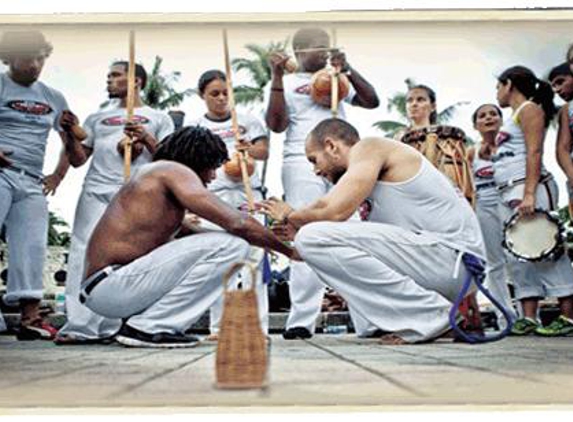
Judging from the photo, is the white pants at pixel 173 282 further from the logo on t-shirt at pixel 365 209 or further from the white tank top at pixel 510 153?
the white tank top at pixel 510 153

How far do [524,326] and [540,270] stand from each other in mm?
262

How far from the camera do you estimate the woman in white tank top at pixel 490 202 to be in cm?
459

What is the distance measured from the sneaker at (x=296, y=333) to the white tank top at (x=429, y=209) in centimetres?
55

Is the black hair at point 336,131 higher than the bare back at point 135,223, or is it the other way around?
the black hair at point 336,131

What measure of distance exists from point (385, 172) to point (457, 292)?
0.59 metres

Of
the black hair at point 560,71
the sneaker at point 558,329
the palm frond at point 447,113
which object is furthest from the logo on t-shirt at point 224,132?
the sneaker at point 558,329

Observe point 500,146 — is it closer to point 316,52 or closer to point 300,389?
point 316,52

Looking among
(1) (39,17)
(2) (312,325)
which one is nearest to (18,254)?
(1) (39,17)

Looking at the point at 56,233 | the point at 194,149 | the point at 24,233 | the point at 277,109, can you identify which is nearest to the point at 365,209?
the point at 277,109

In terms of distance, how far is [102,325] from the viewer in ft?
14.4

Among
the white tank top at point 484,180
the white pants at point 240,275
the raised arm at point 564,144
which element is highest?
the raised arm at point 564,144

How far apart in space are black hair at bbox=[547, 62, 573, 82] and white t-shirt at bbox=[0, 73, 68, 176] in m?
2.16

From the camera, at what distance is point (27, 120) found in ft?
15.0

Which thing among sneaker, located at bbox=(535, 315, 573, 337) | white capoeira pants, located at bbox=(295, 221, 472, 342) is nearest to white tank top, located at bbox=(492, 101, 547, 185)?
white capoeira pants, located at bbox=(295, 221, 472, 342)
